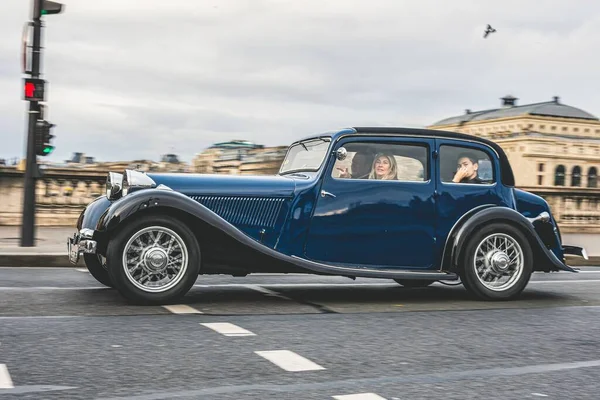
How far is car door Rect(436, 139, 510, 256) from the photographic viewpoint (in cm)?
783

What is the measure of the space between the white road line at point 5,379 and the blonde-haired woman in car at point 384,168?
399 cm

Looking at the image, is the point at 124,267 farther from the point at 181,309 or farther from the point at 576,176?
the point at 576,176

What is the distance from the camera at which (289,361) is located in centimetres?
486

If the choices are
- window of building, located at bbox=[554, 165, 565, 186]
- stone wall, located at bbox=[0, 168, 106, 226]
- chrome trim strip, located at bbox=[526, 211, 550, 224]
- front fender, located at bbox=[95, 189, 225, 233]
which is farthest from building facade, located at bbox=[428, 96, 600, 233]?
front fender, located at bbox=[95, 189, 225, 233]

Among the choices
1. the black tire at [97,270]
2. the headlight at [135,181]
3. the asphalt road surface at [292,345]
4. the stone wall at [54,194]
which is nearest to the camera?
the asphalt road surface at [292,345]

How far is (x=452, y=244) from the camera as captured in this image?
7.77m

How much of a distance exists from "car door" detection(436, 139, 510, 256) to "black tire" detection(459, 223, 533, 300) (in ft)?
0.78

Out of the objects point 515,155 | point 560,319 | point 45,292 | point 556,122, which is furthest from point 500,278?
point 556,122

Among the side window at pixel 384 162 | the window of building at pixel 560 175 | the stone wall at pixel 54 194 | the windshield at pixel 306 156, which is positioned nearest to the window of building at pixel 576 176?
the window of building at pixel 560 175

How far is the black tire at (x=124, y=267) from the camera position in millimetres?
6676

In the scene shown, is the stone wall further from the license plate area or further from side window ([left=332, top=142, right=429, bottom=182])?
side window ([left=332, top=142, right=429, bottom=182])

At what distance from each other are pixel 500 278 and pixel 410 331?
214 centimetres

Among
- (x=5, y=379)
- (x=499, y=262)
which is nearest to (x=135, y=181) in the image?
(x=5, y=379)

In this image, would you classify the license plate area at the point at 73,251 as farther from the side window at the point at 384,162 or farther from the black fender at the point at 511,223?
the black fender at the point at 511,223
